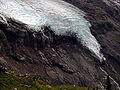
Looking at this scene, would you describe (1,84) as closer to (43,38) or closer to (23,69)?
(23,69)

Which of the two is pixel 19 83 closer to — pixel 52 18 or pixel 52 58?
pixel 52 58

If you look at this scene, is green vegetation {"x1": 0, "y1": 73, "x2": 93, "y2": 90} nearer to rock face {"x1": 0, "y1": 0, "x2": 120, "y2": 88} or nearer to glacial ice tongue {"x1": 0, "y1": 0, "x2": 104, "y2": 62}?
rock face {"x1": 0, "y1": 0, "x2": 120, "y2": 88}

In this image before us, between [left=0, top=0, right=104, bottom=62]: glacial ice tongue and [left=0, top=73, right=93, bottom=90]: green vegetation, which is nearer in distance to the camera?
[left=0, top=73, right=93, bottom=90]: green vegetation

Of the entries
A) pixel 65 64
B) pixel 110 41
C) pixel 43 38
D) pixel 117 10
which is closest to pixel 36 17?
pixel 43 38

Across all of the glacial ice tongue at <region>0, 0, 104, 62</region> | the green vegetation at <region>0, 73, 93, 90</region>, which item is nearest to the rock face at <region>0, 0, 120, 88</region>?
the glacial ice tongue at <region>0, 0, 104, 62</region>

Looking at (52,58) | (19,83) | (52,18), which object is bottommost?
(52,58)

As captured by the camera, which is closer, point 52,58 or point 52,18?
point 52,58

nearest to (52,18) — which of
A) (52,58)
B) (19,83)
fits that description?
(52,58)
